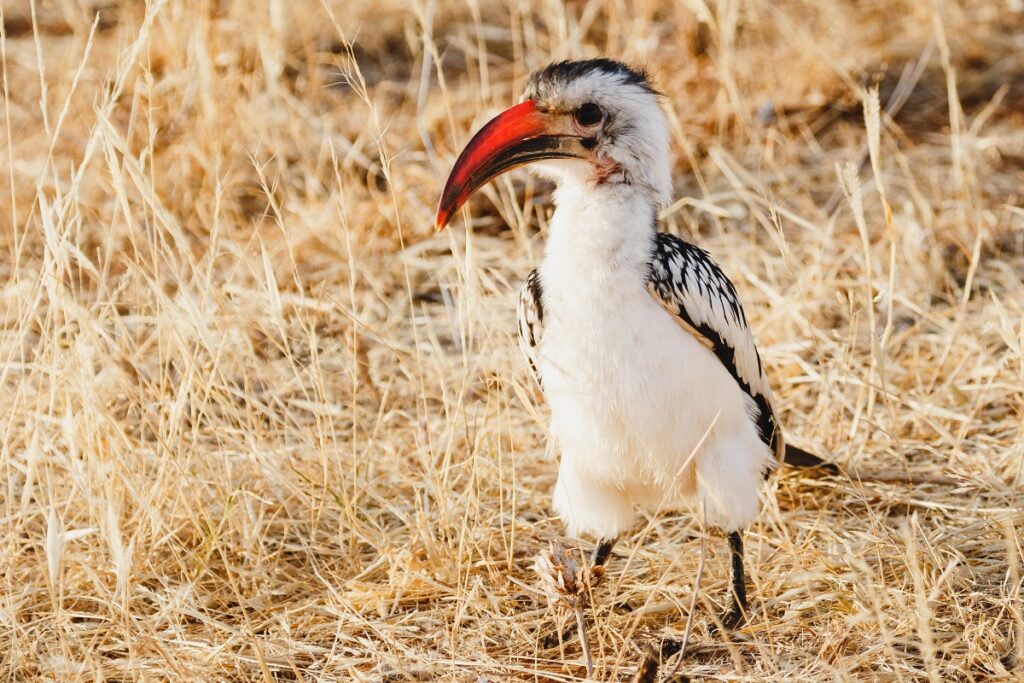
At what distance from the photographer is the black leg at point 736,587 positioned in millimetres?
3076

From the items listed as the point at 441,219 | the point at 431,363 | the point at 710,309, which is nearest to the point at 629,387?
the point at 710,309

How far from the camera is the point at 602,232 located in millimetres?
2826

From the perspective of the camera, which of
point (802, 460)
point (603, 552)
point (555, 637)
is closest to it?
point (555, 637)

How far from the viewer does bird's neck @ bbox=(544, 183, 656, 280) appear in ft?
9.15

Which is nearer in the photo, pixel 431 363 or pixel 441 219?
pixel 441 219

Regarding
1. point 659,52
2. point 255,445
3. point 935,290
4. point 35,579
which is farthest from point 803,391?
point 659,52

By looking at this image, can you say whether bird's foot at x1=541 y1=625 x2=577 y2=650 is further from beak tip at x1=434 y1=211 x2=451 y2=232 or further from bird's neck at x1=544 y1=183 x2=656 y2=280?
beak tip at x1=434 y1=211 x2=451 y2=232

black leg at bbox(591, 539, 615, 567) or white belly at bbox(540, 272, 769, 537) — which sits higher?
white belly at bbox(540, 272, 769, 537)

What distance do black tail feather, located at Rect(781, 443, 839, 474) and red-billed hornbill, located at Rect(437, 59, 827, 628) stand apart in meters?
0.30

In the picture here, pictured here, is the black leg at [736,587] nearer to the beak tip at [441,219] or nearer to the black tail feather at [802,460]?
the black tail feather at [802,460]

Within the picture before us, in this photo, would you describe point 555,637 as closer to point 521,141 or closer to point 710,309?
point 710,309

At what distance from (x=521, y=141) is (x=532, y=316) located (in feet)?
1.39

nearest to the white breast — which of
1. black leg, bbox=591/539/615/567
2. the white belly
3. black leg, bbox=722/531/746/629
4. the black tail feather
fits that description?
the white belly

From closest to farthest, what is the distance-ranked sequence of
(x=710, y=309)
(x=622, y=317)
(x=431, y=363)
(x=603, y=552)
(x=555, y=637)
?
(x=622, y=317) → (x=710, y=309) → (x=555, y=637) → (x=603, y=552) → (x=431, y=363)
